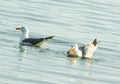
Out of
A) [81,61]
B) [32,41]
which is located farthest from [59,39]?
[81,61]

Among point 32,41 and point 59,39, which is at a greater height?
point 59,39

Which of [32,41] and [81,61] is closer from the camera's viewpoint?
[81,61]

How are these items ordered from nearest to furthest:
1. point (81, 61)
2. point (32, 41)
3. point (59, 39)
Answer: point (81, 61)
point (32, 41)
point (59, 39)

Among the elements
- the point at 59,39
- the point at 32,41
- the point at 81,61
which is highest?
the point at 59,39

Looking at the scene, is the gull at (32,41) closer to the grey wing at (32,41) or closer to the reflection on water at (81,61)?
the grey wing at (32,41)

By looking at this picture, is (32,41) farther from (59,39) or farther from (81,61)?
(81,61)

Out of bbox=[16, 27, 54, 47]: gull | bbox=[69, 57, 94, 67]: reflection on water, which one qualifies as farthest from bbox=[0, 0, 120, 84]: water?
bbox=[16, 27, 54, 47]: gull

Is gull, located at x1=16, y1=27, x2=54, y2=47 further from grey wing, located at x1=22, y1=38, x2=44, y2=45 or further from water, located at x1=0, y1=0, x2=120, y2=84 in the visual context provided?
water, located at x1=0, y1=0, x2=120, y2=84

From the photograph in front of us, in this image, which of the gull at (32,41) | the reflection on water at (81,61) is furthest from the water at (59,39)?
the gull at (32,41)

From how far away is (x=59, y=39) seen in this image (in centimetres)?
2695

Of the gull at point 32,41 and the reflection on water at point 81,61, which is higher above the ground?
the gull at point 32,41

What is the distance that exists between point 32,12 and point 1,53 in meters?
12.4

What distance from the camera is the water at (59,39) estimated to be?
18.9 m

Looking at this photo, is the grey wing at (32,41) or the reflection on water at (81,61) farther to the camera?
the grey wing at (32,41)
